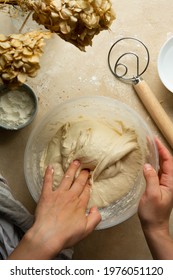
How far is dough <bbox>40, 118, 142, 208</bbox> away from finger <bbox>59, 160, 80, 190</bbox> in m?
0.02

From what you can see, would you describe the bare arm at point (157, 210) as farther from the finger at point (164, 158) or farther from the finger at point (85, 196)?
the finger at point (85, 196)

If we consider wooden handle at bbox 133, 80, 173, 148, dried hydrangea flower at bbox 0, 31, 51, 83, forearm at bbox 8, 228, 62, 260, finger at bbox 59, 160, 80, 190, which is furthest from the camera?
wooden handle at bbox 133, 80, 173, 148

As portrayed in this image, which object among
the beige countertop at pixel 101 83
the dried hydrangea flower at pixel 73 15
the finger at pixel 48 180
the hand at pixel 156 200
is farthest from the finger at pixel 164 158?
the dried hydrangea flower at pixel 73 15

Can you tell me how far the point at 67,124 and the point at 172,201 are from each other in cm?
31

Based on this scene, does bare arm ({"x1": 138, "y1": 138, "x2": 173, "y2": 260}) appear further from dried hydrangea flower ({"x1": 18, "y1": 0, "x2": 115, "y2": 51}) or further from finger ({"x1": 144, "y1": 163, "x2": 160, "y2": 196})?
dried hydrangea flower ({"x1": 18, "y1": 0, "x2": 115, "y2": 51})

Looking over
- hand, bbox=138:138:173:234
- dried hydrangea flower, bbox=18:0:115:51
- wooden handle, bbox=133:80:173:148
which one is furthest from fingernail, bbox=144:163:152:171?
dried hydrangea flower, bbox=18:0:115:51

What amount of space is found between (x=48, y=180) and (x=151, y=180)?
0.22 m

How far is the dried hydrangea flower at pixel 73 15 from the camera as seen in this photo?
1.84 ft

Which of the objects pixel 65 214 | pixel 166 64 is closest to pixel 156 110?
pixel 166 64

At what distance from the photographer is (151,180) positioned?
0.81 metres

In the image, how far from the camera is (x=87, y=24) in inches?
22.4


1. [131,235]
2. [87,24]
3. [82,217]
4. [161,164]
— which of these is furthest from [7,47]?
[131,235]

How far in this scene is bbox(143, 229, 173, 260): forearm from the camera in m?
0.80

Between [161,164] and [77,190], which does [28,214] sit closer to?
[77,190]
